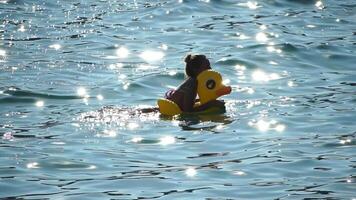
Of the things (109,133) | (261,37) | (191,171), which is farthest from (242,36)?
(191,171)

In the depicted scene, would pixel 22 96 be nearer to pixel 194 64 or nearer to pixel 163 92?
pixel 163 92

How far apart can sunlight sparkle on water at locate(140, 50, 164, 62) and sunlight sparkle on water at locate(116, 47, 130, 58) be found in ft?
0.90

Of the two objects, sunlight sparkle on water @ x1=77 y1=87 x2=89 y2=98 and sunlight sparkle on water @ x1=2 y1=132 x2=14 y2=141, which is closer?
sunlight sparkle on water @ x1=2 y1=132 x2=14 y2=141

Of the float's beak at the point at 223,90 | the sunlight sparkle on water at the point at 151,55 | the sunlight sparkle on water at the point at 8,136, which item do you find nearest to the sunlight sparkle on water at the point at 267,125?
the float's beak at the point at 223,90

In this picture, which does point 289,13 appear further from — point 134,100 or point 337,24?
point 134,100

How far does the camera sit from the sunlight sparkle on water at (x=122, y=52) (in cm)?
1720

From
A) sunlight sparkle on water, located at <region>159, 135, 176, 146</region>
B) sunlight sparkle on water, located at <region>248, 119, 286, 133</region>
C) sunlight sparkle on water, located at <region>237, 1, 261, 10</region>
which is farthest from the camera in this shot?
sunlight sparkle on water, located at <region>237, 1, 261, 10</region>

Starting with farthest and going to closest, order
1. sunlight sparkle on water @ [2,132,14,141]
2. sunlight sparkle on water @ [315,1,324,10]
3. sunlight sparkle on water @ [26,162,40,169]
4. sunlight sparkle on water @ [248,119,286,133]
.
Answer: sunlight sparkle on water @ [315,1,324,10] < sunlight sparkle on water @ [248,119,286,133] < sunlight sparkle on water @ [2,132,14,141] < sunlight sparkle on water @ [26,162,40,169]

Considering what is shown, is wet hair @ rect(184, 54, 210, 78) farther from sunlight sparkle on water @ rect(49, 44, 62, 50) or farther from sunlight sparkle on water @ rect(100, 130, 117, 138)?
sunlight sparkle on water @ rect(49, 44, 62, 50)

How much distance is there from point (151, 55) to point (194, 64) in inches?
178

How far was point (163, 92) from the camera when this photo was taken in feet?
48.0

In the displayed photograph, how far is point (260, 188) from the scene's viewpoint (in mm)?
9305

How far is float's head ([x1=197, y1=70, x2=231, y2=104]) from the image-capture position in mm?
12602

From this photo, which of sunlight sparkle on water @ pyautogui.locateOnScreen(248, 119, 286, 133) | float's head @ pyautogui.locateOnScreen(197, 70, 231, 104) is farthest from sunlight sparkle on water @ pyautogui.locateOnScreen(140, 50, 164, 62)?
sunlight sparkle on water @ pyautogui.locateOnScreen(248, 119, 286, 133)
